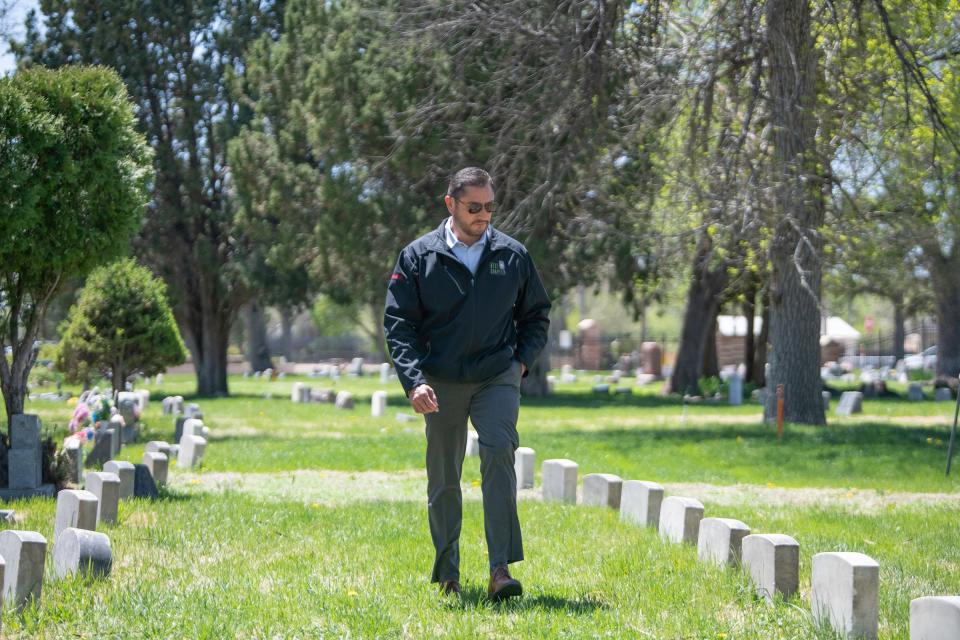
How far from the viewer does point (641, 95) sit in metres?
17.3

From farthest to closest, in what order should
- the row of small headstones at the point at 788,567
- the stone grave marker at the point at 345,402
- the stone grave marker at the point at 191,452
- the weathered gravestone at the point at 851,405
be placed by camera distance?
the stone grave marker at the point at 345,402 < the weathered gravestone at the point at 851,405 < the stone grave marker at the point at 191,452 < the row of small headstones at the point at 788,567

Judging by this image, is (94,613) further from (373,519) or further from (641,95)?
(641,95)

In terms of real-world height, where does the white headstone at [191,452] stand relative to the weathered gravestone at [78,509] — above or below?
below

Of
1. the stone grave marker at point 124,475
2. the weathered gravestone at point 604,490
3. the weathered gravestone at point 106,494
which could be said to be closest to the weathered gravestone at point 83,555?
the weathered gravestone at point 106,494

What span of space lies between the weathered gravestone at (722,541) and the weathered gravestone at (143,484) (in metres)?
5.07

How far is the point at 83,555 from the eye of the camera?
6.55 m

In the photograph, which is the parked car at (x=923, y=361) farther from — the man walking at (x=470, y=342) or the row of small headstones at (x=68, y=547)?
the man walking at (x=470, y=342)

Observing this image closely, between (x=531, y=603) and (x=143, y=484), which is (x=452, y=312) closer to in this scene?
(x=531, y=603)

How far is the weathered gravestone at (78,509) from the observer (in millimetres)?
Result: 7551

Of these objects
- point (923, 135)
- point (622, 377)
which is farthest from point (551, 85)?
point (622, 377)

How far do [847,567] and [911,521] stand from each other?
4911mm

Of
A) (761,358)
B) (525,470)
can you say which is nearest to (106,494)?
(525,470)

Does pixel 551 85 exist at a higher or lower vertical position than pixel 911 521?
higher

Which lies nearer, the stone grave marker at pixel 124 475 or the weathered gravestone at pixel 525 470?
the stone grave marker at pixel 124 475
